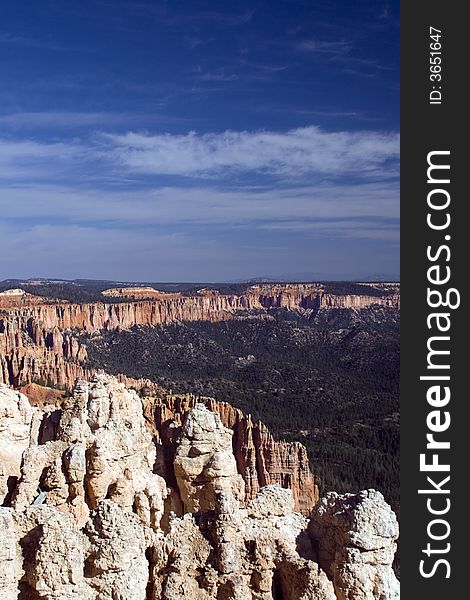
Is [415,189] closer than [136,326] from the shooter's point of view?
Yes

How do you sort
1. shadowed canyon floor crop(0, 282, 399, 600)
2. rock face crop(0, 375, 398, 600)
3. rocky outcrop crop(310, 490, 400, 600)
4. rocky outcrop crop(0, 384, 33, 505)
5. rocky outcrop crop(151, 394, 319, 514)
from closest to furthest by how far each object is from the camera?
rock face crop(0, 375, 398, 600) < shadowed canyon floor crop(0, 282, 399, 600) < rocky outcrop crop(310, 490, 400, 600) < rocky outcrop crop(0, 384, 33, 505) < rocky outcrop crop(151, 394, 319, 514)

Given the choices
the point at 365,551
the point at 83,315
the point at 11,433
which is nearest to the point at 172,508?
the point at 11,433

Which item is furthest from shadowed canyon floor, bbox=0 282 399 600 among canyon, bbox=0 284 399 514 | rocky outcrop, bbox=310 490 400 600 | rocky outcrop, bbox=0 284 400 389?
rocky outcrop, bbox=0 284 400 389

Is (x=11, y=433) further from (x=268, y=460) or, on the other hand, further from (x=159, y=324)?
(x=159, y=324)

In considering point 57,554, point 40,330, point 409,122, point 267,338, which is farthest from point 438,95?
point 267,338

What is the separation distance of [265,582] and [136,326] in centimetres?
9617

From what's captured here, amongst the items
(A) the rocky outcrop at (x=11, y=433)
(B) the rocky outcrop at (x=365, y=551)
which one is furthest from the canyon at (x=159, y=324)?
(B) the rocky outcrop at (x=365, y=551)

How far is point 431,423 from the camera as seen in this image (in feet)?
20.5

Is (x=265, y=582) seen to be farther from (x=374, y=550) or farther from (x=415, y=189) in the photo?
(x=415, y=189)

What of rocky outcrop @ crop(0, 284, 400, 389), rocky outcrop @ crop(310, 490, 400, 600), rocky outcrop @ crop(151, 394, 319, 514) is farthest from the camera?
rocky outcrop @ crop(0, 284, 400, 389)

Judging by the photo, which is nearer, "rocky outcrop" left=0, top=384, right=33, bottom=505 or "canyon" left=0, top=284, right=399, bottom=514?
"rocky outcrop" left=0, top=384, right=33, bottom=505

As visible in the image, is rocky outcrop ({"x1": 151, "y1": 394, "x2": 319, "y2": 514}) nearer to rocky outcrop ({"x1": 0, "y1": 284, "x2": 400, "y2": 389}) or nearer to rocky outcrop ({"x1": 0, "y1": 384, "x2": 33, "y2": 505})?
rocky outcrop ({"x1": 0, "y1": 384, "x2": 33, "y2": 505})

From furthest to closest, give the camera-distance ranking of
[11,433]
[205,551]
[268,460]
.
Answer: [268,460]
[11,433]
[205,551]

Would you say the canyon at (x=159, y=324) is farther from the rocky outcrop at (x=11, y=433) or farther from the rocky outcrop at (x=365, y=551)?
the rocky outcrop at (x=365, y=551)
